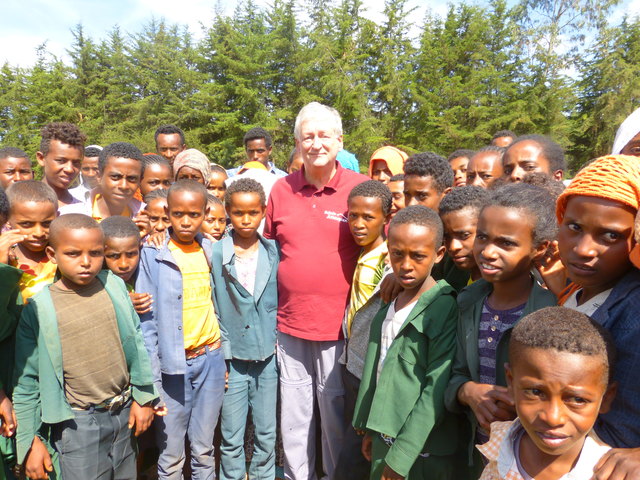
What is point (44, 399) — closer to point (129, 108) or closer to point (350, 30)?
point (350, 30)

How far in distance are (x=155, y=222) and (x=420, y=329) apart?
2.35m

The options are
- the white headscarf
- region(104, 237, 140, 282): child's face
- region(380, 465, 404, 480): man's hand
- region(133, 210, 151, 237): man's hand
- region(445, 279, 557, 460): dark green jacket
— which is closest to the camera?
region(445, 279, 557, 460): dark green jacket

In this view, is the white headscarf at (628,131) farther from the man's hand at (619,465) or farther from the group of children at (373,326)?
the man's hand at (619,465)

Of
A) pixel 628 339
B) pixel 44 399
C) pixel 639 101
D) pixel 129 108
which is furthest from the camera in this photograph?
pixel 129 108

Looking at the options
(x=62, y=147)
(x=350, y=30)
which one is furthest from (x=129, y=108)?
(x=62, y=147)

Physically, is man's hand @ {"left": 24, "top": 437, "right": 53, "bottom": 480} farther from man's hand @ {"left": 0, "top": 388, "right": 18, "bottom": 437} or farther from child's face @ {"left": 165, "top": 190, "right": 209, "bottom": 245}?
child's face @ {"left": 165, "top": 190, "right": 209, "bottom": 245}

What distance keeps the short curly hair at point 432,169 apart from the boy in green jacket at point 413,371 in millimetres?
830

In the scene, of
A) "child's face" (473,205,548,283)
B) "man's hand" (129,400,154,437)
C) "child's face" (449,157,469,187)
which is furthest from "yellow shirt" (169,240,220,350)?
"child's face" (449,157,469,187)

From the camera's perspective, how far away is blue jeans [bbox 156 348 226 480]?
2.67 meters

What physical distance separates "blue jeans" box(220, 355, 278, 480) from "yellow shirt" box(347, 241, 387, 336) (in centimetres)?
73

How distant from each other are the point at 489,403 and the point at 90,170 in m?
5.67

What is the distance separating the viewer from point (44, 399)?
7.06 feet

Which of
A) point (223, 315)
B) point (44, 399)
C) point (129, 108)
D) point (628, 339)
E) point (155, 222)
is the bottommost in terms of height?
point (44, 399)

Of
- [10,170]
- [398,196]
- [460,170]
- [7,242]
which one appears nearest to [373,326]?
[398,196]
